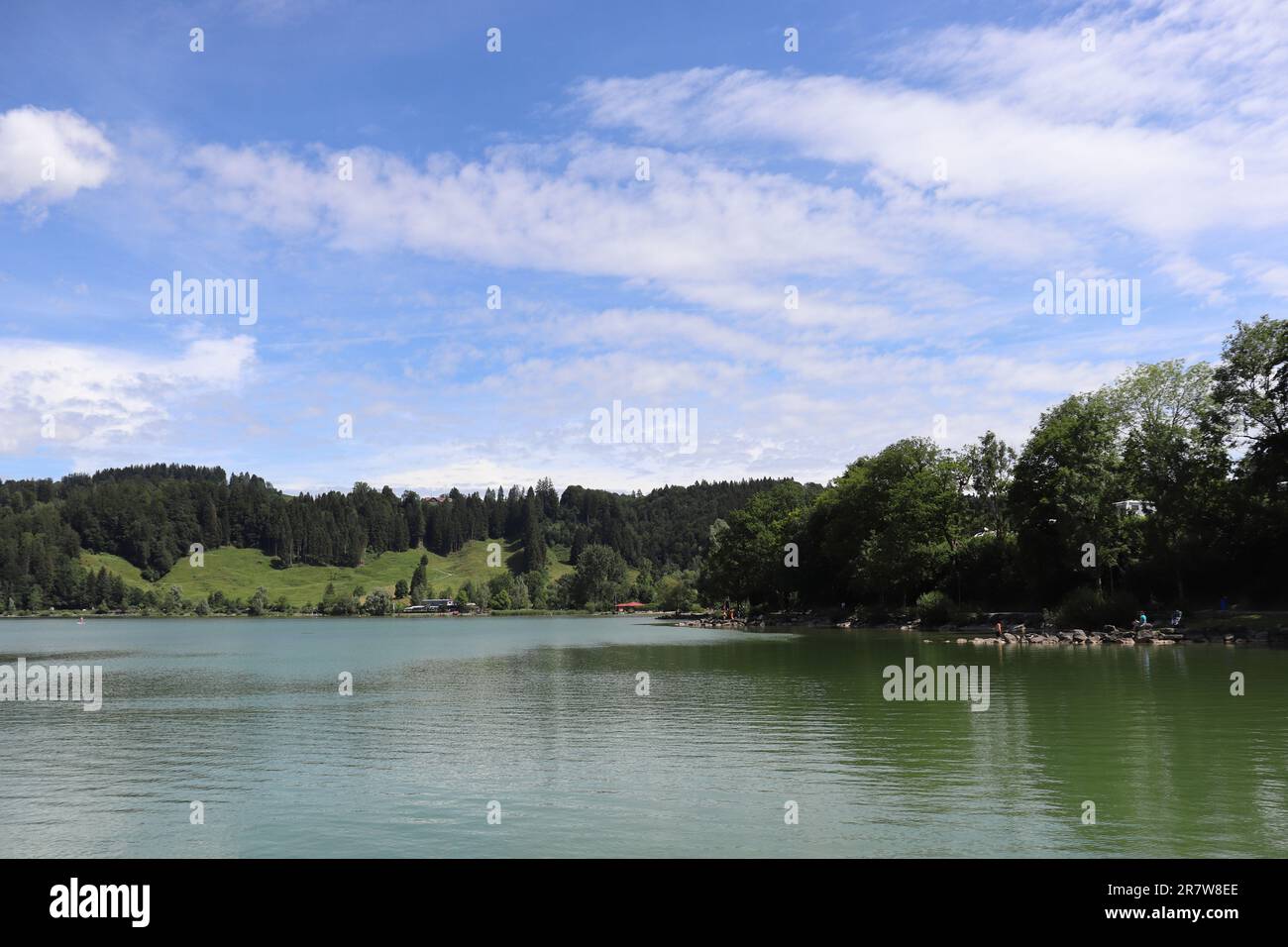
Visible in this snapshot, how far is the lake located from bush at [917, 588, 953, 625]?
54.8m

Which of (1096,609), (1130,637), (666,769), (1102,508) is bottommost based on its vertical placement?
(1130,637)

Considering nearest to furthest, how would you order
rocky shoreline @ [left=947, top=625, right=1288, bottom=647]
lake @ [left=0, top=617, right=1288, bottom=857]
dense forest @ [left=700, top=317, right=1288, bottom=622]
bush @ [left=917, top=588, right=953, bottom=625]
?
lake @ [left=0, top=617, right=1288, bottom=857]
rocky shoreline @ [left=947, top=625, right=1288, bottom=647]
dense forest @ [left=700, top=317, right=1288, bottom=622]
bush @ [left=917, top=588, right=953, bottom=625]

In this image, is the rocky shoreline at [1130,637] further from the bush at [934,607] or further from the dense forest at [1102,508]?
the bush at [934,607]

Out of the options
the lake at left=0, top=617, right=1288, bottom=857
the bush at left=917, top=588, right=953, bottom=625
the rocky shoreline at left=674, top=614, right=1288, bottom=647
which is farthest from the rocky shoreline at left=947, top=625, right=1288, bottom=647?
the lake at left=0, top=617, right=1288, bottom=857

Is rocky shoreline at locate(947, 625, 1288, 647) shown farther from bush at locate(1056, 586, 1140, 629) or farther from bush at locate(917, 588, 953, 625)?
bush at locate(917, 588, 953, 625)

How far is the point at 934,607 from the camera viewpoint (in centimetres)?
10944

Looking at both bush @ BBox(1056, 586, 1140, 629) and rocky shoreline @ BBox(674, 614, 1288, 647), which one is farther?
bush @ BBox(1056, 586, 1140, 629)

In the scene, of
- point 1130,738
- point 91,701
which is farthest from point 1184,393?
point 91,701

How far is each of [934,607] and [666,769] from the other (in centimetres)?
8940

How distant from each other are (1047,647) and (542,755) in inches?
2264

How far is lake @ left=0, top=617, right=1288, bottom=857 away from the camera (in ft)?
63.1

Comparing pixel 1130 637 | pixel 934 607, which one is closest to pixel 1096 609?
pixel 1130 637

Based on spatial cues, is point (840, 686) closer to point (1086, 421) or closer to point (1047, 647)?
point (1047, 647)

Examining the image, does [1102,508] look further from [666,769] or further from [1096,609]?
[666,769]
